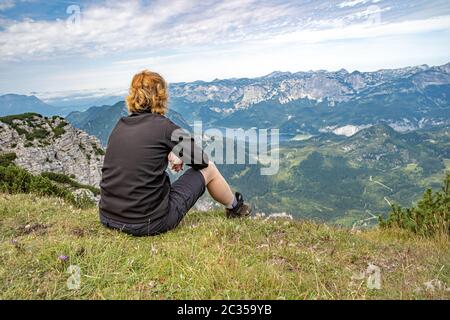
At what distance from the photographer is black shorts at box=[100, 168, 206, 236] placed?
6.35 meters

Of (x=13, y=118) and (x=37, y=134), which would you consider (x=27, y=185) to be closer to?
(x=37, y=134)

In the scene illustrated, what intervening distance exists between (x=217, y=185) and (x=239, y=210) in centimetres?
88

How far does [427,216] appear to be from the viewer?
9.63 meters

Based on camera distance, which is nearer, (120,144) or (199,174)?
(120,144)

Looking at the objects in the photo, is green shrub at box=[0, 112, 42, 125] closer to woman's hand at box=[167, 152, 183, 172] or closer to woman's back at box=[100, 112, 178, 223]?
woman's back at box=[100, 112, 178, 223]

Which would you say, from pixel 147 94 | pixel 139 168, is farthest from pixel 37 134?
pixel 139 168

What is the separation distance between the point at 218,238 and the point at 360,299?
8.54ft

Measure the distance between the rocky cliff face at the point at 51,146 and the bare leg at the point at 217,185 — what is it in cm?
5267

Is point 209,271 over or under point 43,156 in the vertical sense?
over

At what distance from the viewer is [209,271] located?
409cm

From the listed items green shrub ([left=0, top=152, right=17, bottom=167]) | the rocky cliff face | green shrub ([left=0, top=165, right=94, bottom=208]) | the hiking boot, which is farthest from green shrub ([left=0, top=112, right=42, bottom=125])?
the hiking boot
